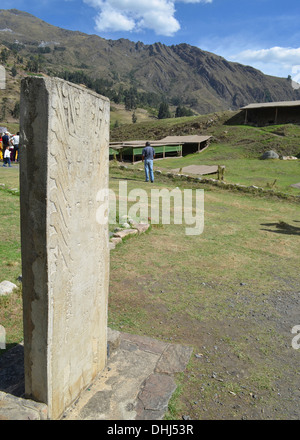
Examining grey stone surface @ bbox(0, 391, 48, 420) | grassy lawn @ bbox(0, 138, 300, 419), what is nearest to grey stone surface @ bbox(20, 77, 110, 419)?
grey stone surface @ bbox(0, 391, 48, 420)

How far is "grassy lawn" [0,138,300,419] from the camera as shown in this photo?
266 centimetres

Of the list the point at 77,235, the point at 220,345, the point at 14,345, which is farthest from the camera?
the point at 220,345

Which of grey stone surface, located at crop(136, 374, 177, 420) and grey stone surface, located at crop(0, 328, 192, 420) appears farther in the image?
grey stone surface, located at crop(136, 374, 177, 420)

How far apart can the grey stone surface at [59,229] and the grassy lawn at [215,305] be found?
0.92m

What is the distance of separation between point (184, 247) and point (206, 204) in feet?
13.8

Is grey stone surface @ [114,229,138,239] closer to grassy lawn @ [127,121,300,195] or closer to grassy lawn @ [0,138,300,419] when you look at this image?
grassy lawn @ [0,138,300,419]

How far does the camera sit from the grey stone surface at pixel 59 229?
1.83 metres

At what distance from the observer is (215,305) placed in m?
4.11

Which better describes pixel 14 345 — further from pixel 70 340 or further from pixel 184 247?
pixel 184 247

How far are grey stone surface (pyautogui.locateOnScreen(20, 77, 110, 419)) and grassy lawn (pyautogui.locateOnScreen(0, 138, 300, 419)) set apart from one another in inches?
36.2

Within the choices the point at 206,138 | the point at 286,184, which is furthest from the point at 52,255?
the point at 206,138

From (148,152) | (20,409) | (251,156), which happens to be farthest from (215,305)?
(251,156)

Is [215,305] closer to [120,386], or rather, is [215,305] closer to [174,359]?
[174,359]
